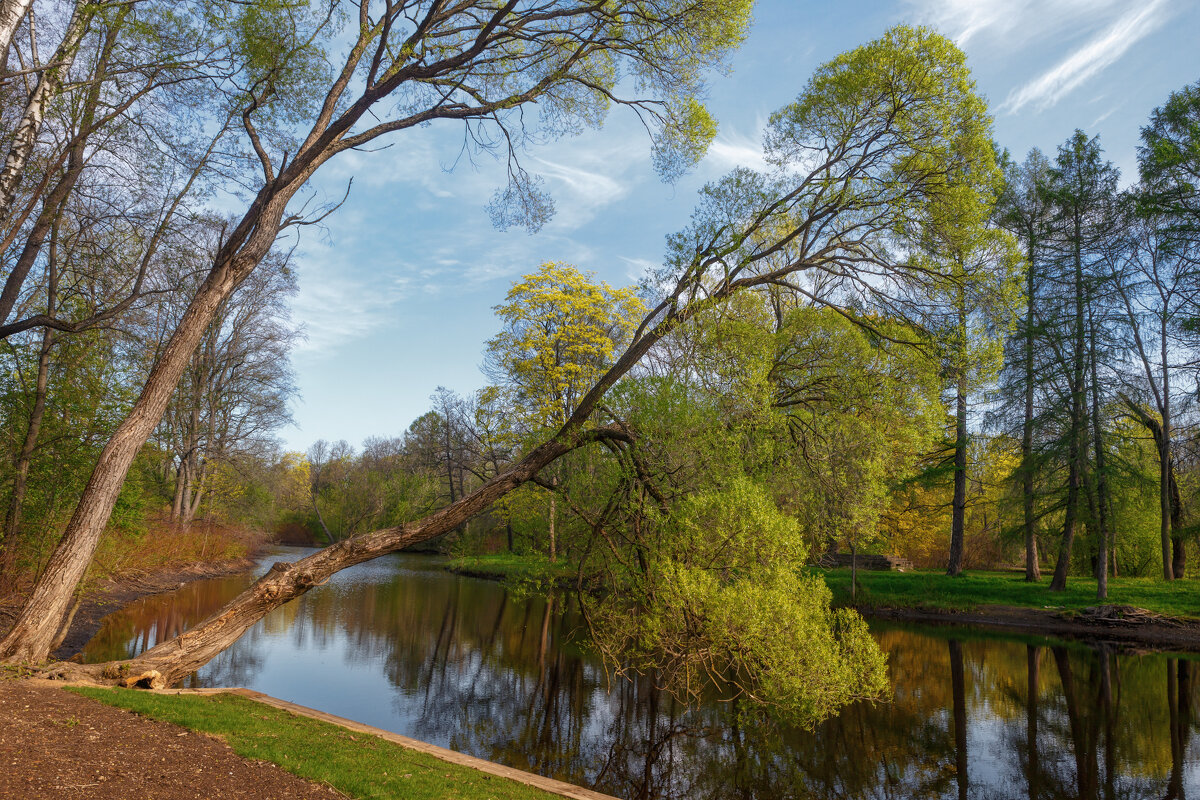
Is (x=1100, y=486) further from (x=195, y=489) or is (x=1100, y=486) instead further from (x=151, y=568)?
(x=195, y=489)

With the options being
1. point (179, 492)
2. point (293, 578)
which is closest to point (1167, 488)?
point (293, 578)

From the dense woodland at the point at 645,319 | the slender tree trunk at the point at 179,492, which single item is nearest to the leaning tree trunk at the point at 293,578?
the dense woodland at the point at 645,319

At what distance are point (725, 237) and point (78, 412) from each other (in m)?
11.3

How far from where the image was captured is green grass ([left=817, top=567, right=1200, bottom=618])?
19.3m

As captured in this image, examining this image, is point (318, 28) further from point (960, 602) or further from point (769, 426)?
point (960, 602)

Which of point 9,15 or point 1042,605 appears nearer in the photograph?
point 9,15

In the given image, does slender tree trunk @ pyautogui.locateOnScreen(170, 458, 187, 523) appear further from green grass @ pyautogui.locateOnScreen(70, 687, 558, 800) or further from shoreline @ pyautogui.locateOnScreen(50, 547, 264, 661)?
green grass @ pyautogui.locateOnScreen(70, 687, 558, 800)

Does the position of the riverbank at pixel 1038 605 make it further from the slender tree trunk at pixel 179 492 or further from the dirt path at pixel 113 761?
the slender tree trunk at pixel 179 492

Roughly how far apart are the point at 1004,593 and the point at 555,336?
55.8 ft

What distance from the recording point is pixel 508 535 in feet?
119

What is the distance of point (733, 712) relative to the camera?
11461mm

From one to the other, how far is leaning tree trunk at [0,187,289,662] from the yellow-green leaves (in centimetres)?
1523

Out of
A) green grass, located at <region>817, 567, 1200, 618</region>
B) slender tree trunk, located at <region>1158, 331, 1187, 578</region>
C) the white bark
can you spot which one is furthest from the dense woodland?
slender tree trunk, located at <region>1158, 331, 1187, 578</region>

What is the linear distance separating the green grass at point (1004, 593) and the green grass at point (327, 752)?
60.7 ft
